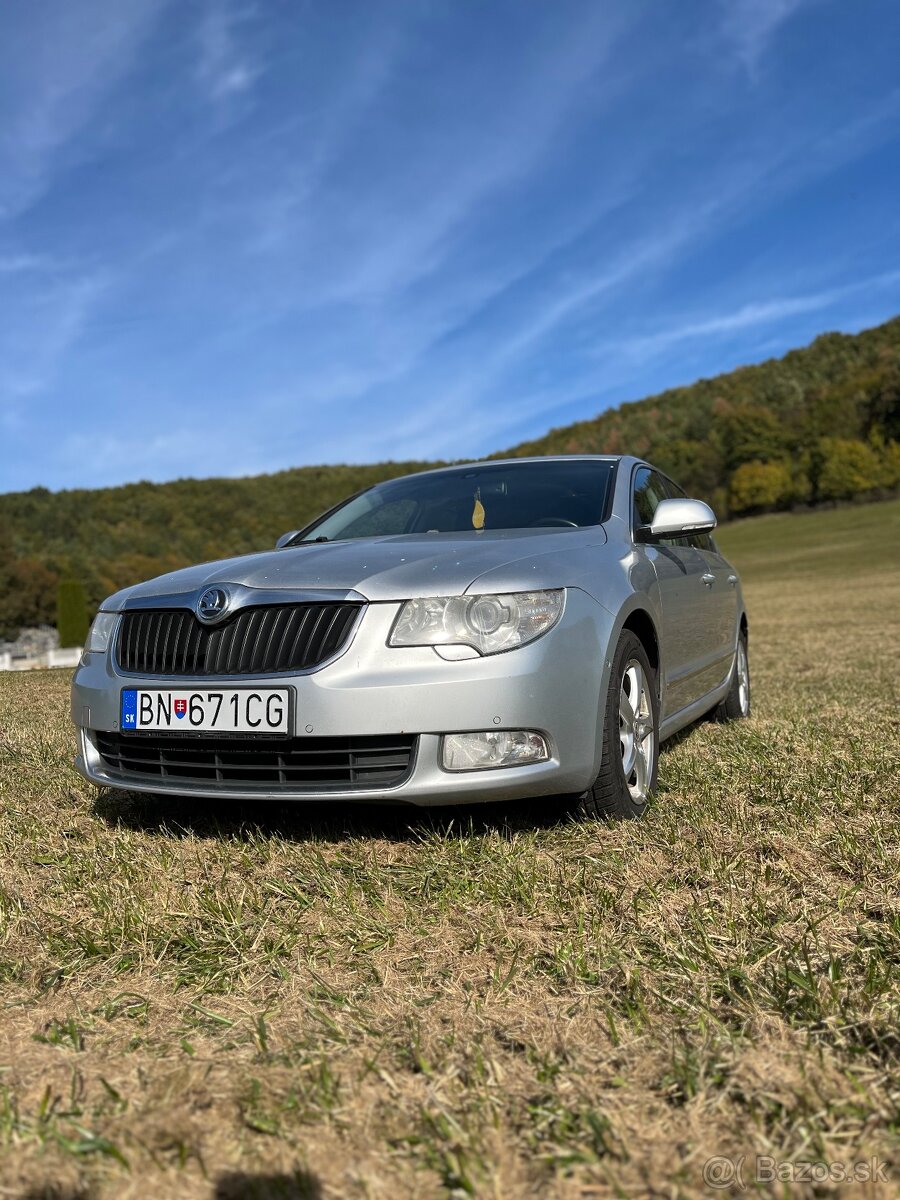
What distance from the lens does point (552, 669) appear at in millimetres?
2895

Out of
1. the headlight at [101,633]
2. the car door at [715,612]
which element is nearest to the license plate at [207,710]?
the headlight at [101,633]

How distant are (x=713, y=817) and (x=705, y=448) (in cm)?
8953

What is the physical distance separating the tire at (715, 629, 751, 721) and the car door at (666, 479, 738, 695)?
0.23 metres

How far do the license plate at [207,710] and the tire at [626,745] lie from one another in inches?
41.3

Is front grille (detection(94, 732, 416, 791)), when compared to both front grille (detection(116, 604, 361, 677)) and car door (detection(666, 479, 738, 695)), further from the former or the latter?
car door (detection(666, 479, 738, 695))

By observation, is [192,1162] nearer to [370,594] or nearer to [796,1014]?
[796,1014]

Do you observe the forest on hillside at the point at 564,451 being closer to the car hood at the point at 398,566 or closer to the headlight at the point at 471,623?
the car hood at the point at 398,566

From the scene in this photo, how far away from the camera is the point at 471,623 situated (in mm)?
2859

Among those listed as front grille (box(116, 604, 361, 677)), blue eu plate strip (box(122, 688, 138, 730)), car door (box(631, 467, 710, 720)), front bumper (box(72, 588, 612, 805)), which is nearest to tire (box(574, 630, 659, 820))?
front bumper (box(72, 588, 612, 805))

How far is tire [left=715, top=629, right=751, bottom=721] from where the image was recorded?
229 inches

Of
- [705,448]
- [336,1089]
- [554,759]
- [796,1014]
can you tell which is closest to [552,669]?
[554,759]

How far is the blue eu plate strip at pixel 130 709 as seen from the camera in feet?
10.3

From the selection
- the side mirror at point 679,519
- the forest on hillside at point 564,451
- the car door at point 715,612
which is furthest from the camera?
the forest on hillside at point 564,451

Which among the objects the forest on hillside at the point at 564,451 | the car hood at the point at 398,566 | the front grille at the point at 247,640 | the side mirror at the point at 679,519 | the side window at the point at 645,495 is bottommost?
the front grille at the point at 247,640
